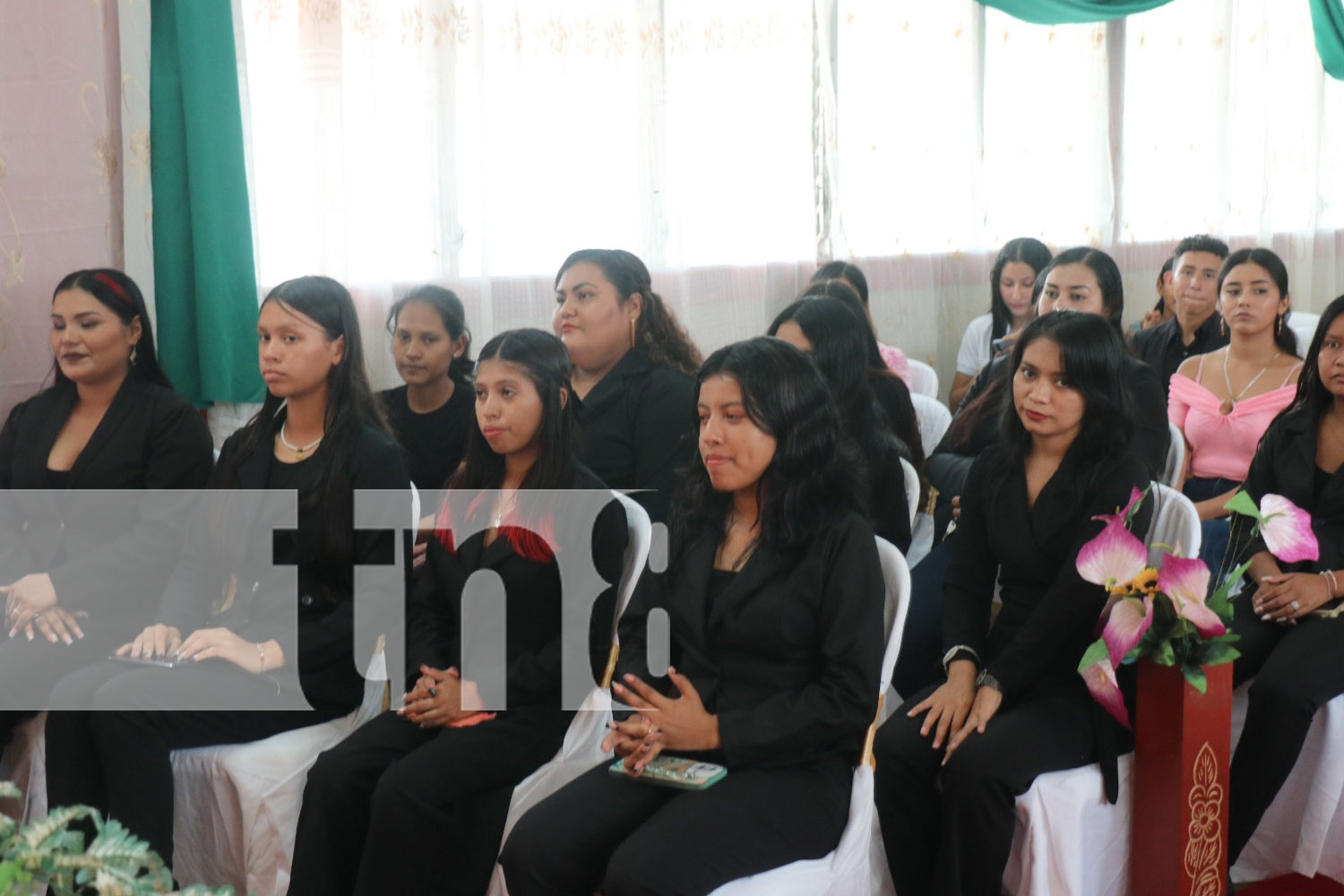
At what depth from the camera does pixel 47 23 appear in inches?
120

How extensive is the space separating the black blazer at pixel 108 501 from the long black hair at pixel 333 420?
23cm

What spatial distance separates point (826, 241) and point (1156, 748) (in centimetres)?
280

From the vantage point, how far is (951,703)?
7.57 feet

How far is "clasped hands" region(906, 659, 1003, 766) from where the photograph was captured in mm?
2238

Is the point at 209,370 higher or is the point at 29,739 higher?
the point at 209,370

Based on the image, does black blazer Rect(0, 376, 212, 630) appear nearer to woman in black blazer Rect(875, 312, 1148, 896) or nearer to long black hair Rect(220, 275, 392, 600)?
long black hair Rect(220, 275, 392, 600)

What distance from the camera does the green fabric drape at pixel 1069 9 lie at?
16.5 ft

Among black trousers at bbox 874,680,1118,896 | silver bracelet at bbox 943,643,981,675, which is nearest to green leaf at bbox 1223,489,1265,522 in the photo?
black trousers at bbox 874,680,1118,896

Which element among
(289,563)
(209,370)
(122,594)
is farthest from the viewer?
(209,370)

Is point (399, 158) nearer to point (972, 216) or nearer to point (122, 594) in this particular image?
point (122, 594)

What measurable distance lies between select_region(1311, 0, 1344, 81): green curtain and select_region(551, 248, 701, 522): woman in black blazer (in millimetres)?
4627

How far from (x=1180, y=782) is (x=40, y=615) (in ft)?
7.27

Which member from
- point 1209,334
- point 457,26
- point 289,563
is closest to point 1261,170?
point 1209,334

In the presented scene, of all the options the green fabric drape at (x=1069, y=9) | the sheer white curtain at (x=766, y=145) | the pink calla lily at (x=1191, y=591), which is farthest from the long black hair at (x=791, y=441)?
the green fabric drape at (x=1069, y=9)
